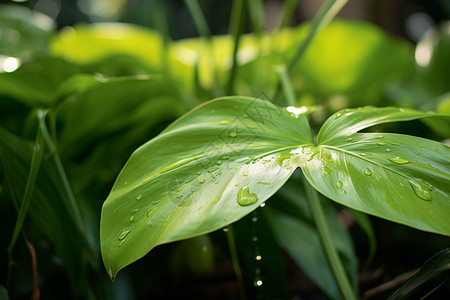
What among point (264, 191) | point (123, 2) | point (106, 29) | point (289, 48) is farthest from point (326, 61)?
point (123, 2)

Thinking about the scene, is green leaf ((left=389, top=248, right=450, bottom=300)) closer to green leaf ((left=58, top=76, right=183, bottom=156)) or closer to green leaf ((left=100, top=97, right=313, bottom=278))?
green leaf ((left=100, top=97, right=313, bottom=278))

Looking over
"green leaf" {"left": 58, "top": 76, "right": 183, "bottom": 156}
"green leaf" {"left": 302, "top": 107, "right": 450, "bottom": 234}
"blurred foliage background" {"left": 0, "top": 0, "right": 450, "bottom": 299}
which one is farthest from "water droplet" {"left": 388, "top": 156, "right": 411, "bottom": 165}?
"green leaf" {"left": 58, "top": 76, "right": 183, "bottom": 156}

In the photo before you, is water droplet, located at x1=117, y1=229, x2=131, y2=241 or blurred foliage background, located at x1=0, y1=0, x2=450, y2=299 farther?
blurred foliage background, located at x1=0, y1=0, x2=450, y2=299

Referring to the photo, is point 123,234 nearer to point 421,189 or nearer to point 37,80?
point 421,189

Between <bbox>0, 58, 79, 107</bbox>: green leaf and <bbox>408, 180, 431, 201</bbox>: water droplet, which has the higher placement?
<bbox>0, 58, 79, 107</bbox>: green leaf

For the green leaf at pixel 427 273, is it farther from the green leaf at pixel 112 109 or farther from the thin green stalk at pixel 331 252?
the green leaf at pixel 112 109

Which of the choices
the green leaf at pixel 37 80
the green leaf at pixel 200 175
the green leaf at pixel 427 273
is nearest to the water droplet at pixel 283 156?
the green leaf at pixel 200 175

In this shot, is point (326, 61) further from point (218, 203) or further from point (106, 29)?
point (218, 203)
